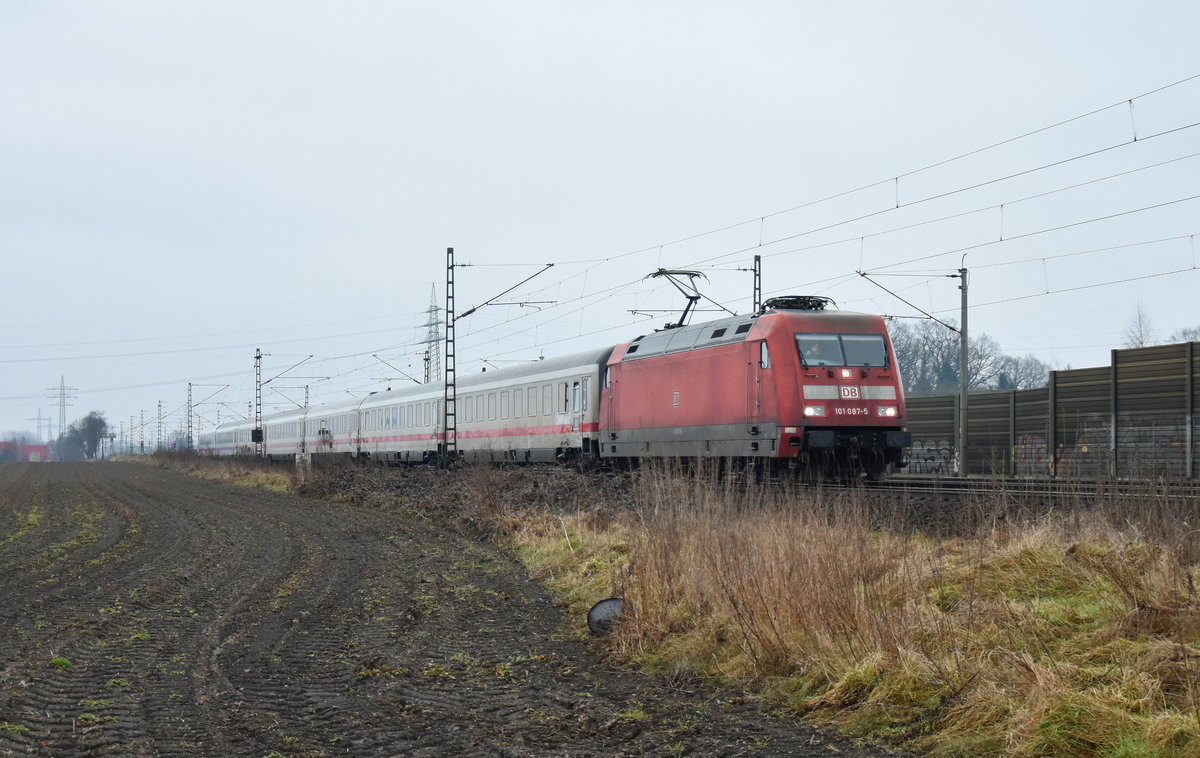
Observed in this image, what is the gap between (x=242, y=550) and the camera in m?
16.2

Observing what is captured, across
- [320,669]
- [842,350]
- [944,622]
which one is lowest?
[320,669]

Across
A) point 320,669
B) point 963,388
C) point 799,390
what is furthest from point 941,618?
point 963,388

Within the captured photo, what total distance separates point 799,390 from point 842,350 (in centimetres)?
129

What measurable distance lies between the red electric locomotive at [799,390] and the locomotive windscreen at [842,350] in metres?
0.02

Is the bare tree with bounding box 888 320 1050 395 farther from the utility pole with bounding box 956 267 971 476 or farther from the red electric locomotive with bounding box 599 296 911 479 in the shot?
the red electric locomotive with bounding box 599 296 911 479

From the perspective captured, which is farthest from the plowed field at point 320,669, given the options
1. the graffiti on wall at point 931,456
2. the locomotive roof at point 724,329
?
the graffiti on wall at point 931,456

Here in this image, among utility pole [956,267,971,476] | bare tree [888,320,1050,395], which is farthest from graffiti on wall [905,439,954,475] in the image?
bare tree [888,320,1050,395]

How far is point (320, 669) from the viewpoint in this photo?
795 centimetres

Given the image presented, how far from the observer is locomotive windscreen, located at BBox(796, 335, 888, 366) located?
59.6 feet

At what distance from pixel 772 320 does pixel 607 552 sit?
693 cm

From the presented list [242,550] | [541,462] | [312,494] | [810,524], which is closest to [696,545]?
[810,524]

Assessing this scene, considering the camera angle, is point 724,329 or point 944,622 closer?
point 944,622

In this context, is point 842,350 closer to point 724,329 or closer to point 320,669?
point 724,329

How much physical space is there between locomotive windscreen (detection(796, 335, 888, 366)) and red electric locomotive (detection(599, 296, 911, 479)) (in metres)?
0.02
